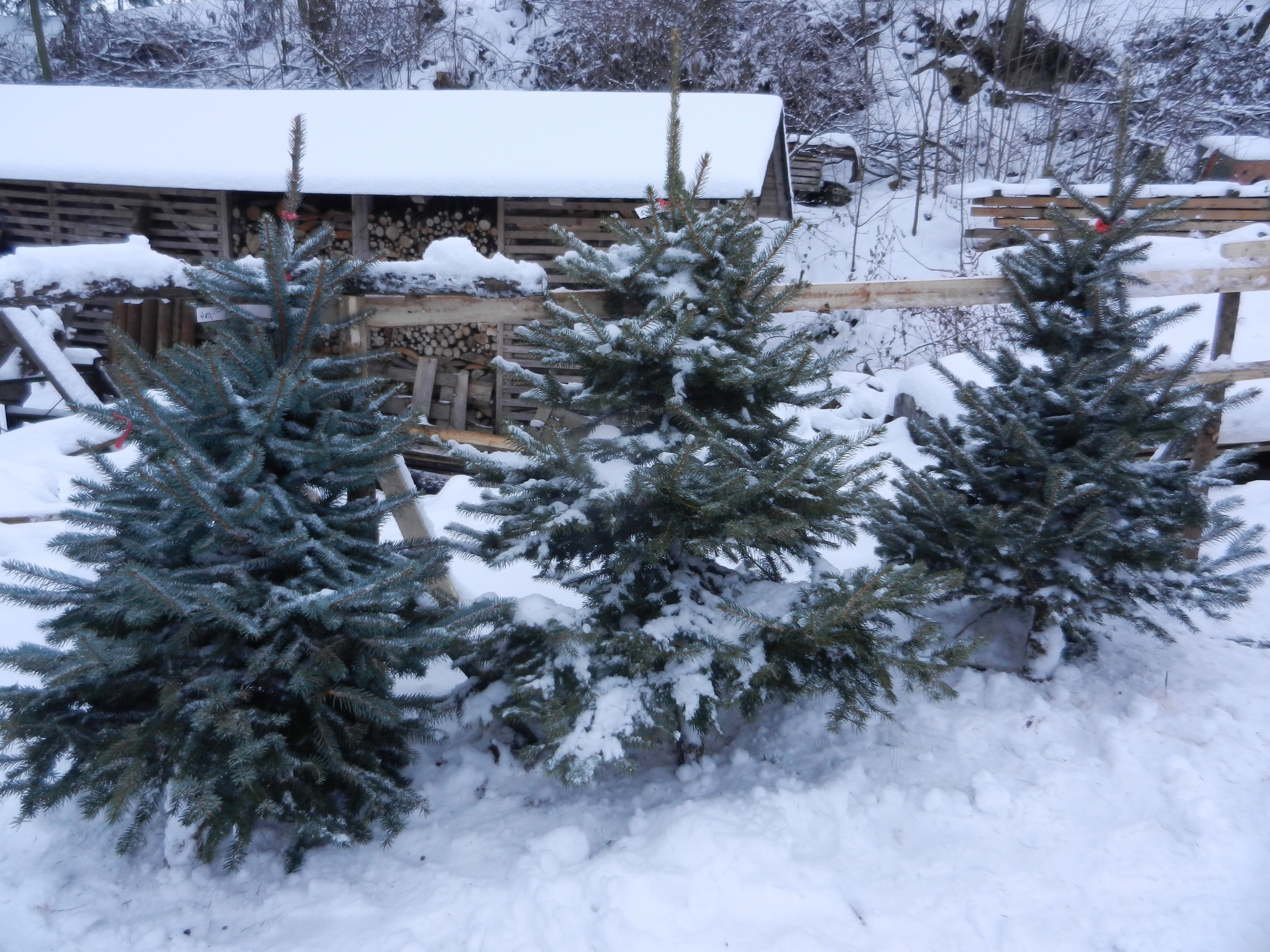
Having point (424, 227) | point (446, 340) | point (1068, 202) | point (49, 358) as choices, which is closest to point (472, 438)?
point (446, 340)

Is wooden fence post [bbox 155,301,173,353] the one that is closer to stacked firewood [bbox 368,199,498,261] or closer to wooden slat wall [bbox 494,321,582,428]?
stacked firewood [bbox 368,199,498,261]

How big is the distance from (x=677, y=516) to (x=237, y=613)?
1.48m

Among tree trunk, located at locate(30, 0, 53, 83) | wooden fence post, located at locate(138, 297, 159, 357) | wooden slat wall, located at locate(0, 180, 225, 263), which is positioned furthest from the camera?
tree trunk, located at locate(30, 0, 53, 83)

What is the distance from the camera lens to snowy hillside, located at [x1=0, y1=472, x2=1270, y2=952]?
2.38 metres

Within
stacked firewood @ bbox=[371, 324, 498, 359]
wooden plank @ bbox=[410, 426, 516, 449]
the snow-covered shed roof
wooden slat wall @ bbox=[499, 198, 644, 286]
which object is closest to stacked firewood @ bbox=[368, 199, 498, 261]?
Result: wooden slat wall @ bbox=[499, 198, 644, 286]

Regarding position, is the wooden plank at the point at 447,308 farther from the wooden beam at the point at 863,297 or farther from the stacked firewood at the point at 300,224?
the stacked firewood at the point at 300,224

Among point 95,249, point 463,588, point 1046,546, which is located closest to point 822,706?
point 1046,546

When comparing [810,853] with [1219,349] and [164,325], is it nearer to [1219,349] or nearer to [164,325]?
[1219,349]

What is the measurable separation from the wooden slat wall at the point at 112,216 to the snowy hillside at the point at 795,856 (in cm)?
890

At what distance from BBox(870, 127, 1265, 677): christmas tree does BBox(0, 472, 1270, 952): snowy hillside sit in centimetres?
46

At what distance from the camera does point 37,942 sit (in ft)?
7.83

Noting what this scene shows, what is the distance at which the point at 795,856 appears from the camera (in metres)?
2.62

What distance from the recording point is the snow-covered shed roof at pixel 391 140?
8859 millimetres

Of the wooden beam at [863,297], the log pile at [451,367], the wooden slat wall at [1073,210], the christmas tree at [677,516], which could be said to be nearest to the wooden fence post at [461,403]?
the log pile at [451,367]
